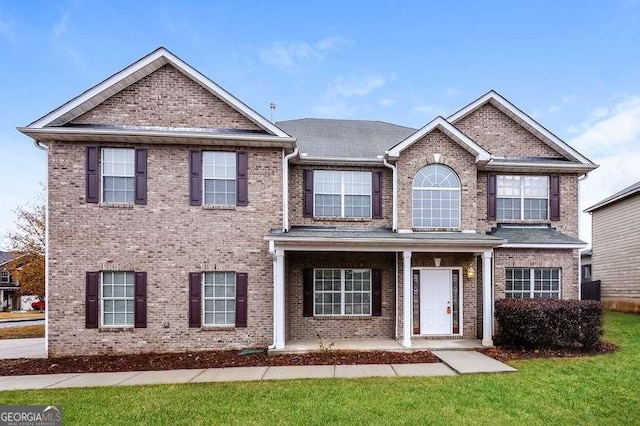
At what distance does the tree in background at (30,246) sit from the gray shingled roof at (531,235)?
1979 cm

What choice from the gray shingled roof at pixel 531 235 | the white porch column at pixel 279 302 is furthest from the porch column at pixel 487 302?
the white porch column at pixel 279 302

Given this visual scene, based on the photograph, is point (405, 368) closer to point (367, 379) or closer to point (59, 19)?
point (367, 379)

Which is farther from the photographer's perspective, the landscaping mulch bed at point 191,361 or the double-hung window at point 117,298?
the double-hung window at point 117,298

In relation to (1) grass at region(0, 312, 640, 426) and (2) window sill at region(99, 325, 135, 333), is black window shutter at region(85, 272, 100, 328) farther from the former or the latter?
(1) grass at region(0, 312, 640, 426)

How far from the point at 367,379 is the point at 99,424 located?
4704mm

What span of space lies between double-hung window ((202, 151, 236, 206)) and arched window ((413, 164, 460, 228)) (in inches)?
219

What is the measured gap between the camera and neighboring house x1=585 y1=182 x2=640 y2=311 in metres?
18.1

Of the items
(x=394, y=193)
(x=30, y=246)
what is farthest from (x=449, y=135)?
(x=30, y=246)

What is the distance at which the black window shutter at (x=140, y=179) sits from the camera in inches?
412

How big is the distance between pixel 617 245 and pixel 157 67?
22816 mm

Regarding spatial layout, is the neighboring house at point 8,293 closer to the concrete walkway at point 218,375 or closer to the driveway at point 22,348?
the driveway at point 22,348

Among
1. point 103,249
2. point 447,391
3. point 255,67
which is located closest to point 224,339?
point 103,249

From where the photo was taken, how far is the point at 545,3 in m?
14.7

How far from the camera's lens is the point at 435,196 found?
38.3 ft
